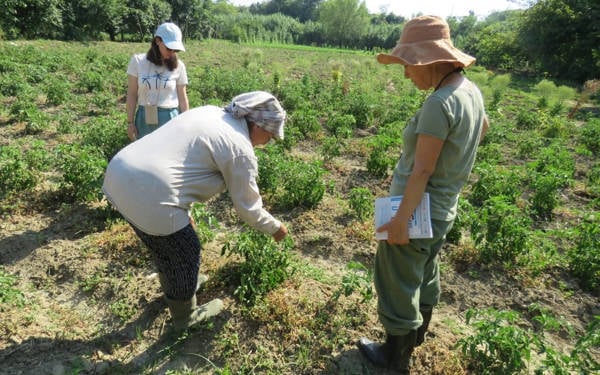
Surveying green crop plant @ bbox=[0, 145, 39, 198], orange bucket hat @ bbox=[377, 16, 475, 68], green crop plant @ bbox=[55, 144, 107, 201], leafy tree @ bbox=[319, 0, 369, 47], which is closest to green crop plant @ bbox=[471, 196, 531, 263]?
orange bucket hat @ bbox=[377, 16, 475, 68]

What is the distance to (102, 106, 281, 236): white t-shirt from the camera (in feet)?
6.64

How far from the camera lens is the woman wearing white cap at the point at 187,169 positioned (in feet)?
6.66

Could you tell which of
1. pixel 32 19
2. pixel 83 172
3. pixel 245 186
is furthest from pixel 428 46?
pixel 32 19

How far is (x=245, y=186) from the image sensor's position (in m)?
2.13

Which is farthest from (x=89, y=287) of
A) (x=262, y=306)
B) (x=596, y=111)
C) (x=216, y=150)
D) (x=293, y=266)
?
(x=596, y=111)

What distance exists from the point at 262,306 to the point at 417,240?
151 centimetres

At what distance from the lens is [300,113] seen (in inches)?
300

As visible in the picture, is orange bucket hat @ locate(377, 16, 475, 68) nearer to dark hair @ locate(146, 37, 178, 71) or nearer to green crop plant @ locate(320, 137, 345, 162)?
dark hair @ locate(146, 37, 178, 71)

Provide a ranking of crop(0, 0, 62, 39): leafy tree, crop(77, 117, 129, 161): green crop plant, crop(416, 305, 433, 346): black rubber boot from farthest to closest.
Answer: crop(0, 0, 62, 39): leafy tree
crop(77, 117, 129, 161): green crop plant
crop(416, 305, 433, 346): black rubber boot

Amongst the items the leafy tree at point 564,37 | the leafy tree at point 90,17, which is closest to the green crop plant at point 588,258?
the leafy tree at point 564,37

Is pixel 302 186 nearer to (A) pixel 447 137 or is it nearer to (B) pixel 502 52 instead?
(A) pixel 447 137

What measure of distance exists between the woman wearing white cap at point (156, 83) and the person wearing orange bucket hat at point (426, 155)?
220 cm

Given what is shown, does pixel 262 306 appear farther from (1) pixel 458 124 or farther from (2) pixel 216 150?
(1) pixel 458 124

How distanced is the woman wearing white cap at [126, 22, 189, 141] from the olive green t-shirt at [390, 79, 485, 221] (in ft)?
7.97
